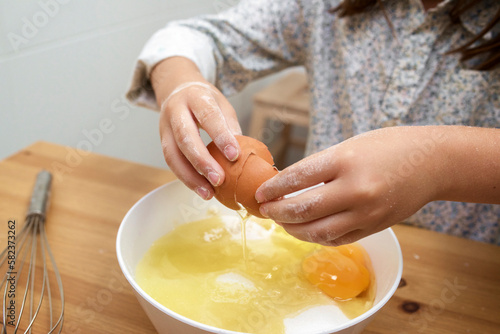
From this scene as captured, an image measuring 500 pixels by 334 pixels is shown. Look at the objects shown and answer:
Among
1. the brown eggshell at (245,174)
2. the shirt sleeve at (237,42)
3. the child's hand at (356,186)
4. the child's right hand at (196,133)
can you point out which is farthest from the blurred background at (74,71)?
the child's hand at (356,186)

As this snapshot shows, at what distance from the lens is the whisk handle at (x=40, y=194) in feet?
2.46

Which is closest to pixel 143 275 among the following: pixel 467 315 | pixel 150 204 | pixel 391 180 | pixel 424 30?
pixel 150 204

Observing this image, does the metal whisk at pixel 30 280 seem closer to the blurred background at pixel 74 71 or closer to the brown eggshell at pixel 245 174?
the brown eggshell at pixel 245 174

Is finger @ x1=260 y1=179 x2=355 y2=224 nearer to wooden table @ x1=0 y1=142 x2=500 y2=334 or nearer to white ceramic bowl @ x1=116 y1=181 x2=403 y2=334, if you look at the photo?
white ceramic bowl @ x1=116 y1=181 x2=403 y2=334

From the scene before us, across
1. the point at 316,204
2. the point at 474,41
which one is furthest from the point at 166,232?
the point at 474,41

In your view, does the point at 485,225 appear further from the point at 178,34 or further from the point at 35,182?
the point at 35,182

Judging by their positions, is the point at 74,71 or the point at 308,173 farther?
the point at 74,71

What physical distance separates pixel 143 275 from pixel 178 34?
22.5 inches

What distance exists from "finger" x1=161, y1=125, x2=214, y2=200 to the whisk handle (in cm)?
32

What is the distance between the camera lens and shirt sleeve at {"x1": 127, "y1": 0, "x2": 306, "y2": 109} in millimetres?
925

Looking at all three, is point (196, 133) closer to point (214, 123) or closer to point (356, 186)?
point (214, 123)

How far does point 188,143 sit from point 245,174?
0.31 feet

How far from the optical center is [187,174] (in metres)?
0.59

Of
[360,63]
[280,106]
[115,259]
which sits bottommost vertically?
[280,106]
